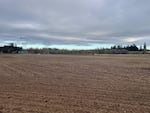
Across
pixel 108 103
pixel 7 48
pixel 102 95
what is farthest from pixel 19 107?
pixel 7 48

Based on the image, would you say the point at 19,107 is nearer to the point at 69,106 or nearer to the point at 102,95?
the point at 69,106

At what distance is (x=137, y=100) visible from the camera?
8852 mm

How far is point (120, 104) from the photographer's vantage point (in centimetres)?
816

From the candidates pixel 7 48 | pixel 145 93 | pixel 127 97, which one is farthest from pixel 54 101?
pixel 7 48

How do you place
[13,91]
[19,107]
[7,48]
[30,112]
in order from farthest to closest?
1. [7,48]
2. [13,91]
3. [19,107]
4. [30,112]

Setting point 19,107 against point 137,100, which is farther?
point 137,100

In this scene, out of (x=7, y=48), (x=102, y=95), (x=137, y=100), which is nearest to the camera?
(x=137, y=100)

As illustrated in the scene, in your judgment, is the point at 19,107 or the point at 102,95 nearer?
the point at 19,107

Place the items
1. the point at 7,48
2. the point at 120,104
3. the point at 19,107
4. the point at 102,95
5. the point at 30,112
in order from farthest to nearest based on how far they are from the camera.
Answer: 1. the point at 7,48
2. the point at 102,95
3. the point at 120,104
4. the point at 19,107
5. the point at 30,112

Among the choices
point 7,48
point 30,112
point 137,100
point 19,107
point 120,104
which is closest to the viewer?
point 30,112

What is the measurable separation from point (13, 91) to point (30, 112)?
11.9 ft

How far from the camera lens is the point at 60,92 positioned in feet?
33.9

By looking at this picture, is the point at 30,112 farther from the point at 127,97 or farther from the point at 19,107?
the point at 127,97

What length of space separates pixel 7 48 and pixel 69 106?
132788 millimetres
